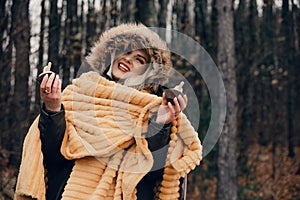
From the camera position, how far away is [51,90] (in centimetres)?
248

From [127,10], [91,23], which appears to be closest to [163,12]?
[127,10]

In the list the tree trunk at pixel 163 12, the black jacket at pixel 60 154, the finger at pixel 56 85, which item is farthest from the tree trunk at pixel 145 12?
the finger at pixel 56 85

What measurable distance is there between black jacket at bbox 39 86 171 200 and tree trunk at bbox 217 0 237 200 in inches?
194

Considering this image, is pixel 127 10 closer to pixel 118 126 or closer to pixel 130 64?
pixel 130 64

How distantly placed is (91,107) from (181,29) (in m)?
7.89

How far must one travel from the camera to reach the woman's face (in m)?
2.79

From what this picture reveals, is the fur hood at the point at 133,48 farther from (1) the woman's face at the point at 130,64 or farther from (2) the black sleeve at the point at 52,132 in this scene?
(2) the black sleeve at the point at 52,132

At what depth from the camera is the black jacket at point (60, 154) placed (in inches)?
102

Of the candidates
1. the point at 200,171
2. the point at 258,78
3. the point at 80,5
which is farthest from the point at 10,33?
the point at 258,78

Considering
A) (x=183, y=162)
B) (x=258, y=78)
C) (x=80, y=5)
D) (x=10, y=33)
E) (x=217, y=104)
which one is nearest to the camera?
(x=183, y=162)

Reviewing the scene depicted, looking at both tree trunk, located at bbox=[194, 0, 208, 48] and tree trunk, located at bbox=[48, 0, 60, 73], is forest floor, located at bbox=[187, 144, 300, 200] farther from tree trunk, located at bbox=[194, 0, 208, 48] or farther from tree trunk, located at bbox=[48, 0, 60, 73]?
tree trunk, located at bbox=[48, 0, 60, 73]

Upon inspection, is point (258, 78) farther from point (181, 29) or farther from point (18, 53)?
point (18, 53)

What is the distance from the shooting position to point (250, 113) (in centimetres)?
1166

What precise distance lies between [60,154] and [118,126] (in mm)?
275
